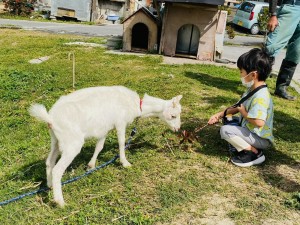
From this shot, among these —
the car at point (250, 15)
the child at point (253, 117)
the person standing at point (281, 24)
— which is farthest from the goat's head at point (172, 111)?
the car at point (250, 15)

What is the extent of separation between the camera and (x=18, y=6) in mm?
26172

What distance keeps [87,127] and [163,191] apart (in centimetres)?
109

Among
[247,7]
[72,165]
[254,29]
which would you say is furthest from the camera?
[254,29]

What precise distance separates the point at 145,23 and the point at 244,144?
7.86 metres

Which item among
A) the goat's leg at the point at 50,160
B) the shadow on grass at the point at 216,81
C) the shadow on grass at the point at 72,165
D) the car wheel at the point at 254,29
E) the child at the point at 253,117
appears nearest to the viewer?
the goat's leg at the point at 50,160

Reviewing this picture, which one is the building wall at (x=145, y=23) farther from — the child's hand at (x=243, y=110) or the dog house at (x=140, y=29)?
the child's hand at (x=243, y=110)

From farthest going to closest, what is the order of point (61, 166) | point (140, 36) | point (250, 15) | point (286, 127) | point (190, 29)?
point (250, 15)
point (140, 36)
point (190, 29)
point (286, 127)
point (61, 166)

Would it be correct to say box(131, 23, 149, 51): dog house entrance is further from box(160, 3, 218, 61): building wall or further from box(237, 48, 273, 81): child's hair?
box(237, 48, 273, 81): child's hair

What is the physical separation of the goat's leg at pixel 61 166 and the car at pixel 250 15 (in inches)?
950

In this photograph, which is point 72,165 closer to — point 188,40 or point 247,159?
point 247,159

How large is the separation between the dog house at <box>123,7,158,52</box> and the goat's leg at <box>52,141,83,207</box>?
335 inches

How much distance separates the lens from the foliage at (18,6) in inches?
1024

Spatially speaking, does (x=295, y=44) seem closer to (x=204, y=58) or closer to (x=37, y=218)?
(x=204, y=58)

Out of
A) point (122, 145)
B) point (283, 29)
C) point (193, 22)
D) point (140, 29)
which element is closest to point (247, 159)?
point (122, 145)
